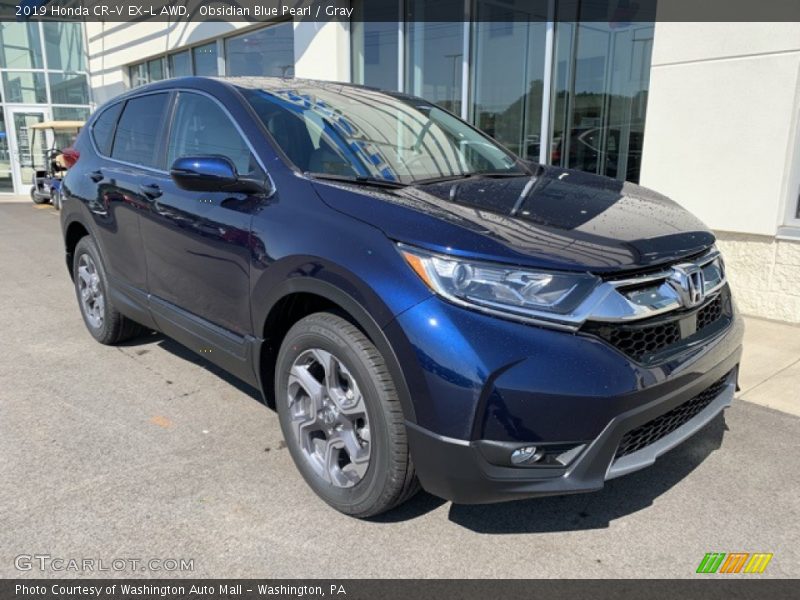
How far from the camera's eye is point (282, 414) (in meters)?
2.84

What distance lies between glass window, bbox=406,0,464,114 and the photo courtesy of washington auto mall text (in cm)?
394

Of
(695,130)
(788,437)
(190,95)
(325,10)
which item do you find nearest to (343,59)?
(325,10)

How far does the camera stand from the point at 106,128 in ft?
14.8

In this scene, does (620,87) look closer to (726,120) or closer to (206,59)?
(726,120)

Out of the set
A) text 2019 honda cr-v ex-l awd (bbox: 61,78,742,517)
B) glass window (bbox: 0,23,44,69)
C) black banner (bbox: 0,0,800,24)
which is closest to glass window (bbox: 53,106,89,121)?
glass window (bbox: 0,23,44,69)

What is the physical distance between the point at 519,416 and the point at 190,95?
264cm

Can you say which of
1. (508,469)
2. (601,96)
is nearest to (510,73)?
(601,96)

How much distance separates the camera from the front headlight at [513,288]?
2.09m

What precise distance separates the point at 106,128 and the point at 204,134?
155cm

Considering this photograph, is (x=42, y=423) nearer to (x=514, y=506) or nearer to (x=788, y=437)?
(x=514, y=506)

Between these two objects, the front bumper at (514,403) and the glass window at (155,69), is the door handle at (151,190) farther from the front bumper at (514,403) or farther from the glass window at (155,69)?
the glass window at (155,69)

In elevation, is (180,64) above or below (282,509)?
above

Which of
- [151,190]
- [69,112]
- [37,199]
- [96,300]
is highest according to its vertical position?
[69,112]
